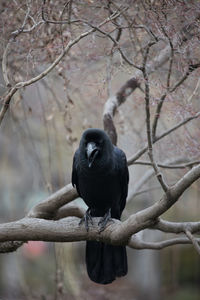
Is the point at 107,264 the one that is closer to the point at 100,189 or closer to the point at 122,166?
the point at 100,189

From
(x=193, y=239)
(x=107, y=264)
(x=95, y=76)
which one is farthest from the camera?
(x=95, y=76)

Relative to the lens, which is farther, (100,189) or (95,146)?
(100,189)

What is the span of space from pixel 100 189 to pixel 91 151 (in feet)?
1.20

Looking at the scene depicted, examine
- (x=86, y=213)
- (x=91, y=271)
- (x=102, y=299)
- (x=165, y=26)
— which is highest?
(x=165, y=26)

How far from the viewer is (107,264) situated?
3717 mm

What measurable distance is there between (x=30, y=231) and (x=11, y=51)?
1.52 m

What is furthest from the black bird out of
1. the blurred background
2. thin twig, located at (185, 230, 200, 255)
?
thin twig, located at (185, 230, 200, 255)

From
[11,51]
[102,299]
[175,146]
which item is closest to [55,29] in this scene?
[11,51]

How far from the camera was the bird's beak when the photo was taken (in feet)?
11.5

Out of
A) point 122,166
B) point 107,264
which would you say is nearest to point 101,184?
point 122,166

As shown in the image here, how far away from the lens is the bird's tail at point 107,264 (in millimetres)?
3707

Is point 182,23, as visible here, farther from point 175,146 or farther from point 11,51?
point 11,51

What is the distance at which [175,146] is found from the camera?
3900mm

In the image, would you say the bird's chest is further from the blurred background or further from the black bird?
the blurred background
